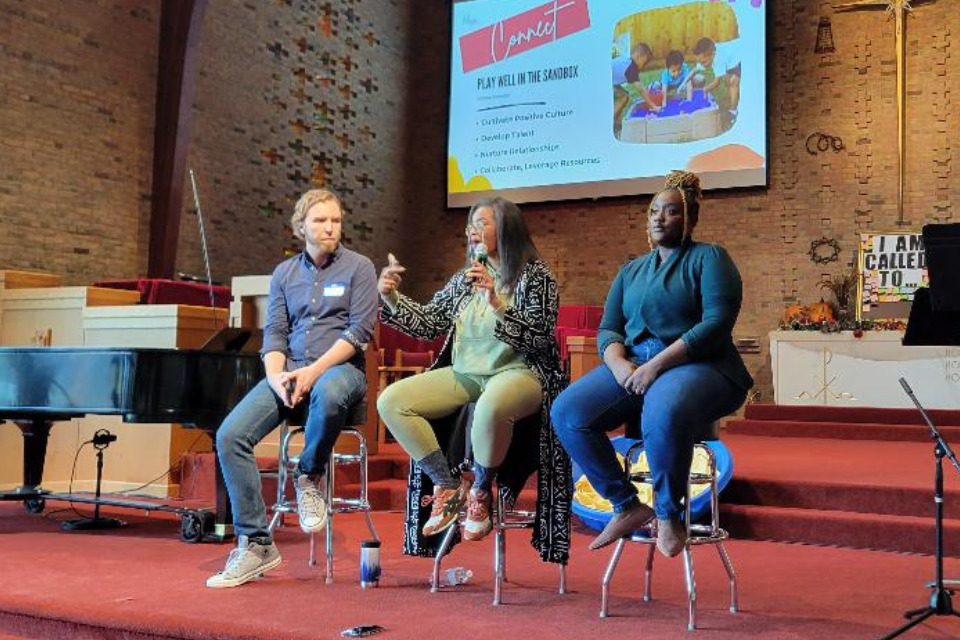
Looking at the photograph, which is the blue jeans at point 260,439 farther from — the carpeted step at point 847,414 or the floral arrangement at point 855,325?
the floral arrangement at point 855,325

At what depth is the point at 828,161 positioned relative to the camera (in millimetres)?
11141

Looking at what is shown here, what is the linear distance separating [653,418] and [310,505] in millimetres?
1367

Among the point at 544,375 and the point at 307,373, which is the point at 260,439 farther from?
the point at 544,375

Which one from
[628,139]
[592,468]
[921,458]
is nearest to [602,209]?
[628,139]

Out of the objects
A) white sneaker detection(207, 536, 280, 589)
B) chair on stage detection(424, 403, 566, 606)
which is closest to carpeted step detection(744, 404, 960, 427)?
chair on stage detection(424, 403, 566, 606)

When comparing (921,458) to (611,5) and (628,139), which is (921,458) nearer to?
(628,139)

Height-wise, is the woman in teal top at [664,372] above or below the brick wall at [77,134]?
below

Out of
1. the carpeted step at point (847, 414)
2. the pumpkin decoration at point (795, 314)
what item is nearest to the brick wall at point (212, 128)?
the pumpkin decoration at point (795, 314)

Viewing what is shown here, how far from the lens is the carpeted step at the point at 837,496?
202 inches

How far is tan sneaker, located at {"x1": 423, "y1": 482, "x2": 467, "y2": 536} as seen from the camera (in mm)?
3541

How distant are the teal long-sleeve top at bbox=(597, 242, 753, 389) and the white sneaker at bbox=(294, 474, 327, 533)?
1.19 m

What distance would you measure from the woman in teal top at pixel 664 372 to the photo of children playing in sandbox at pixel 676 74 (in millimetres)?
8240

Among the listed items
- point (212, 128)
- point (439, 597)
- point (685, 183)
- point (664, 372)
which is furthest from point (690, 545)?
point (212, 128)

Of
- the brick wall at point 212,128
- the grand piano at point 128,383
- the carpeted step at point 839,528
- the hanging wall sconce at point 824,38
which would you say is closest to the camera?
the grand piano at point 128,383
